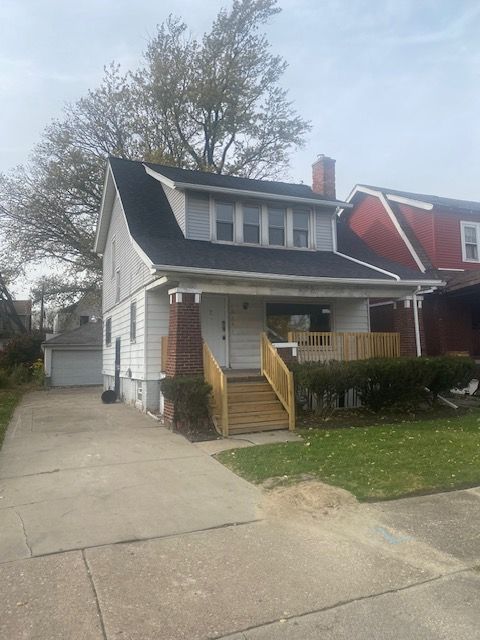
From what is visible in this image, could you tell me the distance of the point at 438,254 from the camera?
55.4 ft

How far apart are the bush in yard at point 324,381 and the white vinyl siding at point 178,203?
5484mm

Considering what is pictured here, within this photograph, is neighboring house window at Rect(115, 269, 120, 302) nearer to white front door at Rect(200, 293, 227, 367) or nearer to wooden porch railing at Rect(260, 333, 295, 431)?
white front door at Rect(200, 293, 227, 367)

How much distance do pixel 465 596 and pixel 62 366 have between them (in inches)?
1000

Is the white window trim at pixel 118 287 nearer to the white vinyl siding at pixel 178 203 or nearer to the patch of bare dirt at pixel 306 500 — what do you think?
the white vinyl siding at pixel 178 203

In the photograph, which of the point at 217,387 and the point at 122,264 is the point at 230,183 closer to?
the point at 122,264

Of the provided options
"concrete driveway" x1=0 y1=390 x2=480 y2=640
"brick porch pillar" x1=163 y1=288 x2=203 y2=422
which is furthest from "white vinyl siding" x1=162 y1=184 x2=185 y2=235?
"concrete driveway" x1=0 y1=390 x2=480 y2=640

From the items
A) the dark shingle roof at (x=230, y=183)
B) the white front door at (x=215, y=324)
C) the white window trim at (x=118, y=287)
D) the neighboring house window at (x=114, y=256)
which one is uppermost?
the dark shingle roof at (x=230, y=183)

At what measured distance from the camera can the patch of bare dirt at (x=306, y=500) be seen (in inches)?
201

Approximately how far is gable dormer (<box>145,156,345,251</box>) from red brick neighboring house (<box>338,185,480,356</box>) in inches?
54.5

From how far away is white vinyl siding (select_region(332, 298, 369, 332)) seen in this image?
47.5 feet

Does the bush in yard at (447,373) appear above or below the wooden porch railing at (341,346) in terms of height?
below

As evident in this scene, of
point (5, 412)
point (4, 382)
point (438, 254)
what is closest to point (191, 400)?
point (5, 412)

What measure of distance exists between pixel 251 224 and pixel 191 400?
6.49 m

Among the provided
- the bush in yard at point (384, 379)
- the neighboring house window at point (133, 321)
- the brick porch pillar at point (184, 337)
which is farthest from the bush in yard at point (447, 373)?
the neighboring house window at point (133, 321)
